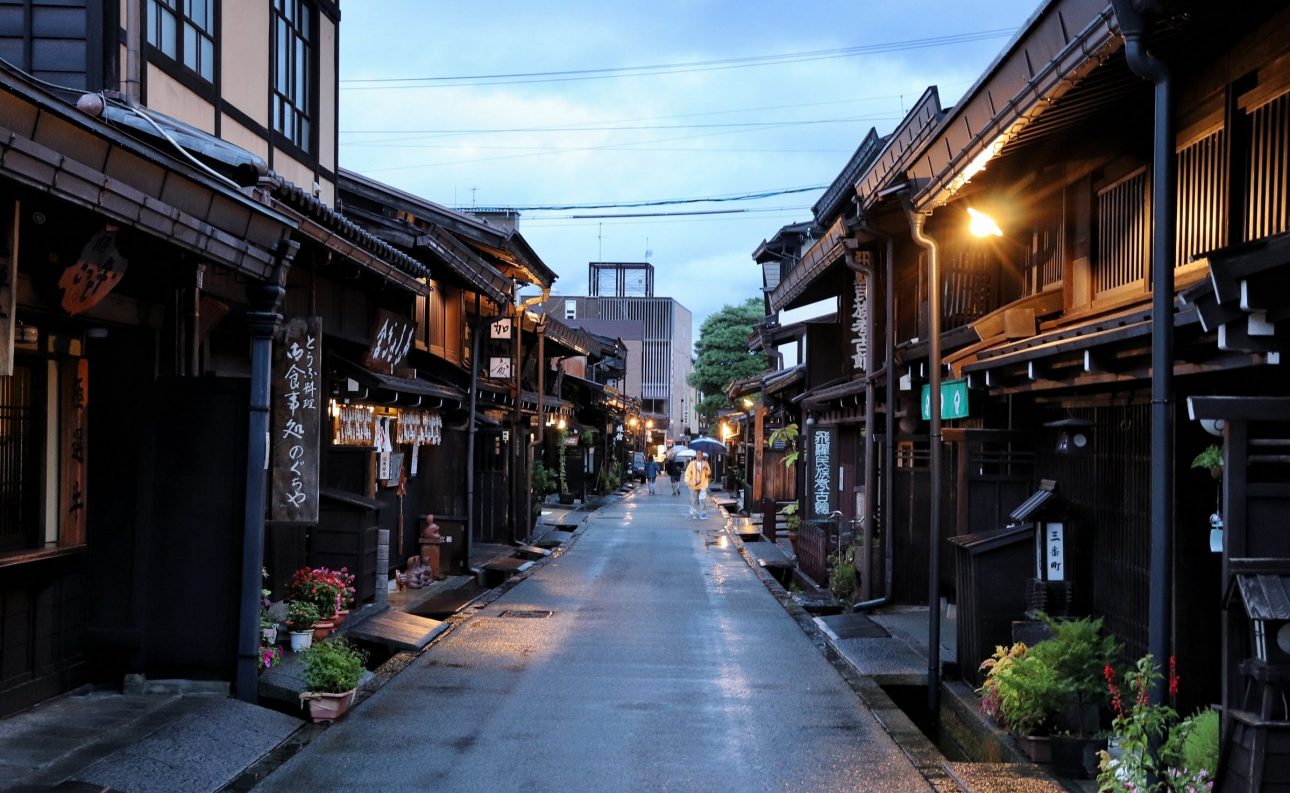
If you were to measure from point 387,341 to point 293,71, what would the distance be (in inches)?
182

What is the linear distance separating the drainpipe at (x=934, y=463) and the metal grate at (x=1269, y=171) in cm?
451

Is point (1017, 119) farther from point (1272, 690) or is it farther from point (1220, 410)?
point (1272, 690)

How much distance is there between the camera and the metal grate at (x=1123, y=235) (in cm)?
1102

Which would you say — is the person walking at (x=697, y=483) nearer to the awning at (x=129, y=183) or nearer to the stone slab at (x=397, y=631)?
the stone slab at (x=397, y=631)

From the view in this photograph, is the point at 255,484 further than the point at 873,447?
No

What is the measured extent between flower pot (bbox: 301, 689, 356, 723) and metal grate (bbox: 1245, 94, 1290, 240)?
9000 millimetres

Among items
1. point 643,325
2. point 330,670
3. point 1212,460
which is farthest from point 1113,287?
point 643,325

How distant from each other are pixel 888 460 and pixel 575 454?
35354mm

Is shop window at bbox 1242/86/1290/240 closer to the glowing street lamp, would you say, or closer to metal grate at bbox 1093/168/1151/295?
metal grate at bbox 1093/168/1151/295

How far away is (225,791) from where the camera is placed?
27.4ft

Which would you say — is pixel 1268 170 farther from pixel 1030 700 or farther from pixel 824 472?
pixel 824 472

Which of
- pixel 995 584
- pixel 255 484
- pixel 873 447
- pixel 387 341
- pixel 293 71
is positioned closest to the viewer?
pixel 255 484

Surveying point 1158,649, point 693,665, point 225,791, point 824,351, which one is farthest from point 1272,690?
point 824,351

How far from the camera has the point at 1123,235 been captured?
11.5m
